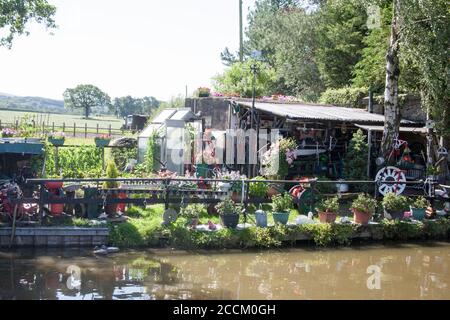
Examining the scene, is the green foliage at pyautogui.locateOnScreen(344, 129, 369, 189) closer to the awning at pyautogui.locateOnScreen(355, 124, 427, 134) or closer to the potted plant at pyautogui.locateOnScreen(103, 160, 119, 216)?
the awning at pyautogui.locateOnScreen(355, 124, 427, 134)

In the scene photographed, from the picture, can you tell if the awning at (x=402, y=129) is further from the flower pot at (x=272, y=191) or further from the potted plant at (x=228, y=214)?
the potted plant at (x=228, y=214)

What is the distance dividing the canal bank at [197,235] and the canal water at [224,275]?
0.30 meters

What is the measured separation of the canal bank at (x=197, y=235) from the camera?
10.2 metres

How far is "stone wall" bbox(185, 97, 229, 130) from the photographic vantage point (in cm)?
1806

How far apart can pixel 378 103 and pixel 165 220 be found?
39.0 feet

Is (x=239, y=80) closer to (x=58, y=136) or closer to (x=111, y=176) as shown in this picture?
(x=58, y=136)

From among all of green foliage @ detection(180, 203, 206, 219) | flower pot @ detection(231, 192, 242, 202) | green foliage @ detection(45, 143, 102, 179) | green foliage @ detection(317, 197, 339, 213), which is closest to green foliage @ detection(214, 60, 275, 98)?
green foliage @ detection(45, 143, 102, 179)

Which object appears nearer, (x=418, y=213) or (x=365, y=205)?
(x=365, y=205)

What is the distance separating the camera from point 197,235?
10758 millimetres

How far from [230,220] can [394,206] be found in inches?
164

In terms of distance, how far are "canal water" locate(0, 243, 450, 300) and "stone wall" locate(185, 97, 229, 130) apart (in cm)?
786

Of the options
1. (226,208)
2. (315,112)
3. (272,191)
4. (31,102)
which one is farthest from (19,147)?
(31,102)

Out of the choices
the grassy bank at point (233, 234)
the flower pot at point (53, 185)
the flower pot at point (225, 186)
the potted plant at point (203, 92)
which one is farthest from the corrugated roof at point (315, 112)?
the flower pot at point (53, 185)
